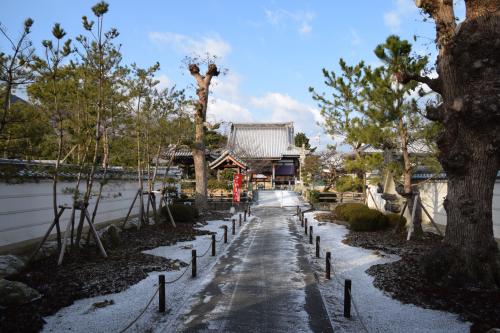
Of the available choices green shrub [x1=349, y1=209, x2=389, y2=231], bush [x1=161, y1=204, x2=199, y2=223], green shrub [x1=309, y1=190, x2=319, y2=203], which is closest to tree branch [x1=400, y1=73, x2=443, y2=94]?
green shrub [x1=349, y1=209, x2=389, y2=231]

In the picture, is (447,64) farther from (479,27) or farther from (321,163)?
(321,163)

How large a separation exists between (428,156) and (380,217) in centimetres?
323

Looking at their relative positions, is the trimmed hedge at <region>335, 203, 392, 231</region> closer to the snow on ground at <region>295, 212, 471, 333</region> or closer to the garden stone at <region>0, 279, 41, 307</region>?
the snow on ground at <region>295, 212, 471, 333</region>

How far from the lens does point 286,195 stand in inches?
1284

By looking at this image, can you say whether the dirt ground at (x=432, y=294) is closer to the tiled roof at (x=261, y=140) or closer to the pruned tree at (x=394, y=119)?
the pruned tree at (x=394, y=119)

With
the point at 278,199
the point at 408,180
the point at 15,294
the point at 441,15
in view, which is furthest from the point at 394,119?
the point at 278,199

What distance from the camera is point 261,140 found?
48.2 metres

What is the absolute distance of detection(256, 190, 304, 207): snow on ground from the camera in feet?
95.3

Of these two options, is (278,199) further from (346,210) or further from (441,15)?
A: (441,15)

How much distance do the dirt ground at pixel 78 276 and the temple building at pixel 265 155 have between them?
2255cm

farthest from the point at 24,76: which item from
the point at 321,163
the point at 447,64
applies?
the point at 321,163

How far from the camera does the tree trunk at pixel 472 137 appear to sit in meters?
6.96

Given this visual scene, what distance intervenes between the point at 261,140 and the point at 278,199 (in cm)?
1796

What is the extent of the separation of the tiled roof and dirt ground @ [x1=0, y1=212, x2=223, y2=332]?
32594 millimetres
